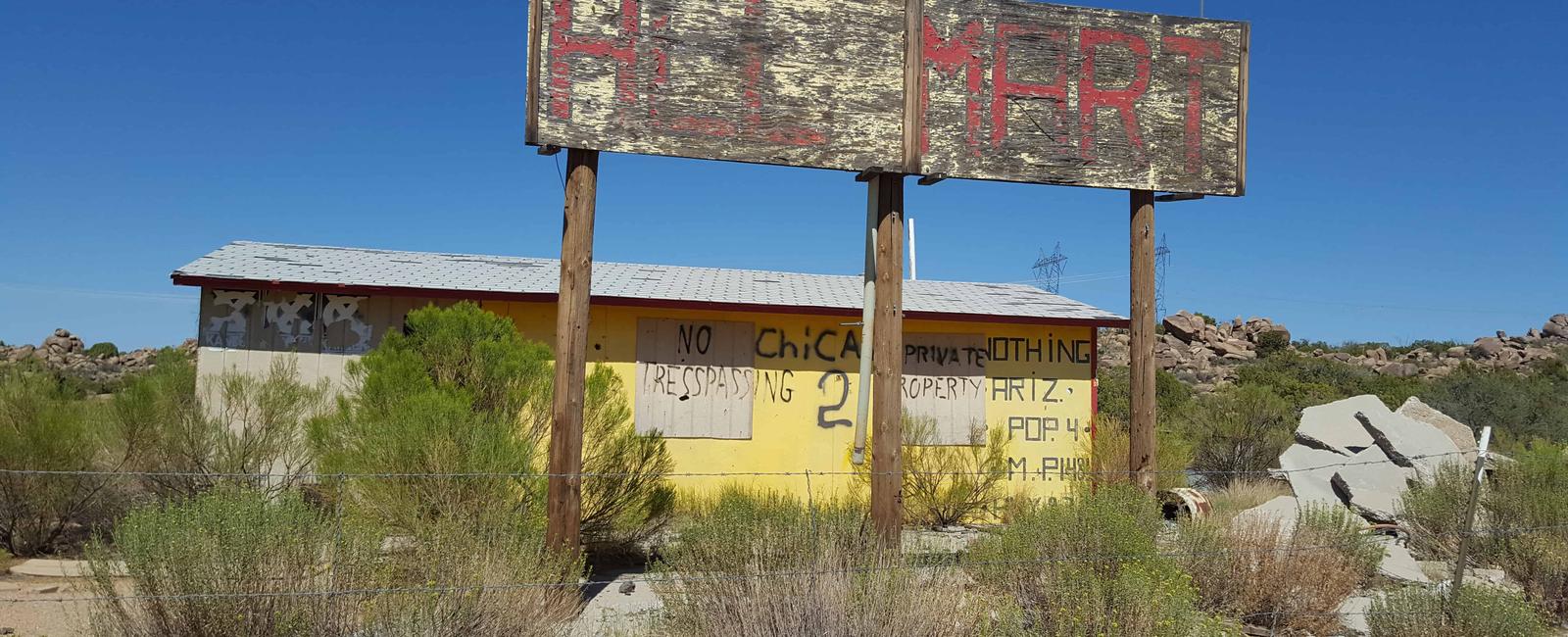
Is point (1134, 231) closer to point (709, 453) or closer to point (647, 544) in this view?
point (647, 544)

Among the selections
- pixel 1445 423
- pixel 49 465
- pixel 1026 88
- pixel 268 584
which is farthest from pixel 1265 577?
pixel 49 465

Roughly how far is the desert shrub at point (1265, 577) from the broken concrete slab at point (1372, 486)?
4.35m

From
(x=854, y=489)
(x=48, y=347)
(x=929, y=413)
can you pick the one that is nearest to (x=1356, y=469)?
(x=929, y=413)

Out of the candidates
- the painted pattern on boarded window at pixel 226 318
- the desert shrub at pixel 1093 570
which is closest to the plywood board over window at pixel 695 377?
the painted pattern on boarded window at pixel 226 318

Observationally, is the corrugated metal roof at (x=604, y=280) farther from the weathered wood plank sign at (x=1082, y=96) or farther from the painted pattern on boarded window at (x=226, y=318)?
the weathered wood plank sign at (x=1082, y=96)

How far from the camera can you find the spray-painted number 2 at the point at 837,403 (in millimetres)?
13500

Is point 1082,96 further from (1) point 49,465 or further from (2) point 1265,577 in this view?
(1) point 49,465

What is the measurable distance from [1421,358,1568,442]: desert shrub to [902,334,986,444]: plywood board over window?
11.5 m

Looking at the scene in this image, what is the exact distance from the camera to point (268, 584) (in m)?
5.63

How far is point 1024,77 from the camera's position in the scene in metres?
8.37

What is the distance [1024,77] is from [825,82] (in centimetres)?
157

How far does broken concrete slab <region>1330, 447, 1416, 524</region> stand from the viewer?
39.1 ft

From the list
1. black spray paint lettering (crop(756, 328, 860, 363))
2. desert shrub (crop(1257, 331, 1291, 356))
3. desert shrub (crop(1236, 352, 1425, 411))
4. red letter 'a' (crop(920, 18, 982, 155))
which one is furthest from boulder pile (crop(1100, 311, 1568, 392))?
red letter 'a' (crop(920, 18, 982, 155))

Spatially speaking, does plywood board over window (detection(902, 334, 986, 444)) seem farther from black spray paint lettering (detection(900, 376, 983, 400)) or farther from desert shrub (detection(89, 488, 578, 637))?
desert shrub (detection(89, 488, 578, 637))
